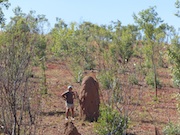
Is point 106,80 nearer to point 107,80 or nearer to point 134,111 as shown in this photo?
point 134,111

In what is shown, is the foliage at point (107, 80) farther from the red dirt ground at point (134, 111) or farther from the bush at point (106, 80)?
the red dirt ground at point (134, 111)

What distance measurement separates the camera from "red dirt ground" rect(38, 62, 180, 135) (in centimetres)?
1214

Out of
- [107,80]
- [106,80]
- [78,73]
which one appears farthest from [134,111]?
[78,73]

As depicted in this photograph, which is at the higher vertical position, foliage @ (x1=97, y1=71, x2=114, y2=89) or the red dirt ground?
foliage @ (x1=97, y1=71, x2=114, y2=89)

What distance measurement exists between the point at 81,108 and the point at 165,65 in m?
25.6

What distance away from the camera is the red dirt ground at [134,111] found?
12.1m

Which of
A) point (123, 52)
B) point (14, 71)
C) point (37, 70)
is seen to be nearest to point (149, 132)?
point (14, 71)

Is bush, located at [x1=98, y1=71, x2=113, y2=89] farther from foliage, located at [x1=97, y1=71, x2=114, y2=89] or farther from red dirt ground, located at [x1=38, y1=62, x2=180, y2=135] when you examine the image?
red dirt ground, located at [x1=38, y1=62, x2=180, y2=135]

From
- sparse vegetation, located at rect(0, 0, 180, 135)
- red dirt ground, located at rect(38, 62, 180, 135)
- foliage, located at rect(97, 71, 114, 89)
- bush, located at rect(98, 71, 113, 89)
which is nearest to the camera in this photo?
sparse vegetation, located at rect(0, 0, 180, 135)

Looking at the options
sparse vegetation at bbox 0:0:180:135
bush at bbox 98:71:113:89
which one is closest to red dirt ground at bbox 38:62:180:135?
sparse vegetation at bbox 0:0:180:135

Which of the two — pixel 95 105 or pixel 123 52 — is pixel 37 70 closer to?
pixel 123 52

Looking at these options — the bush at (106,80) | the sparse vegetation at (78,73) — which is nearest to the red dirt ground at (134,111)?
the sparse vegetation at (78,73)

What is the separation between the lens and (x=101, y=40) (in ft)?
129

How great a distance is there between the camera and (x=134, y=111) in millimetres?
14164
